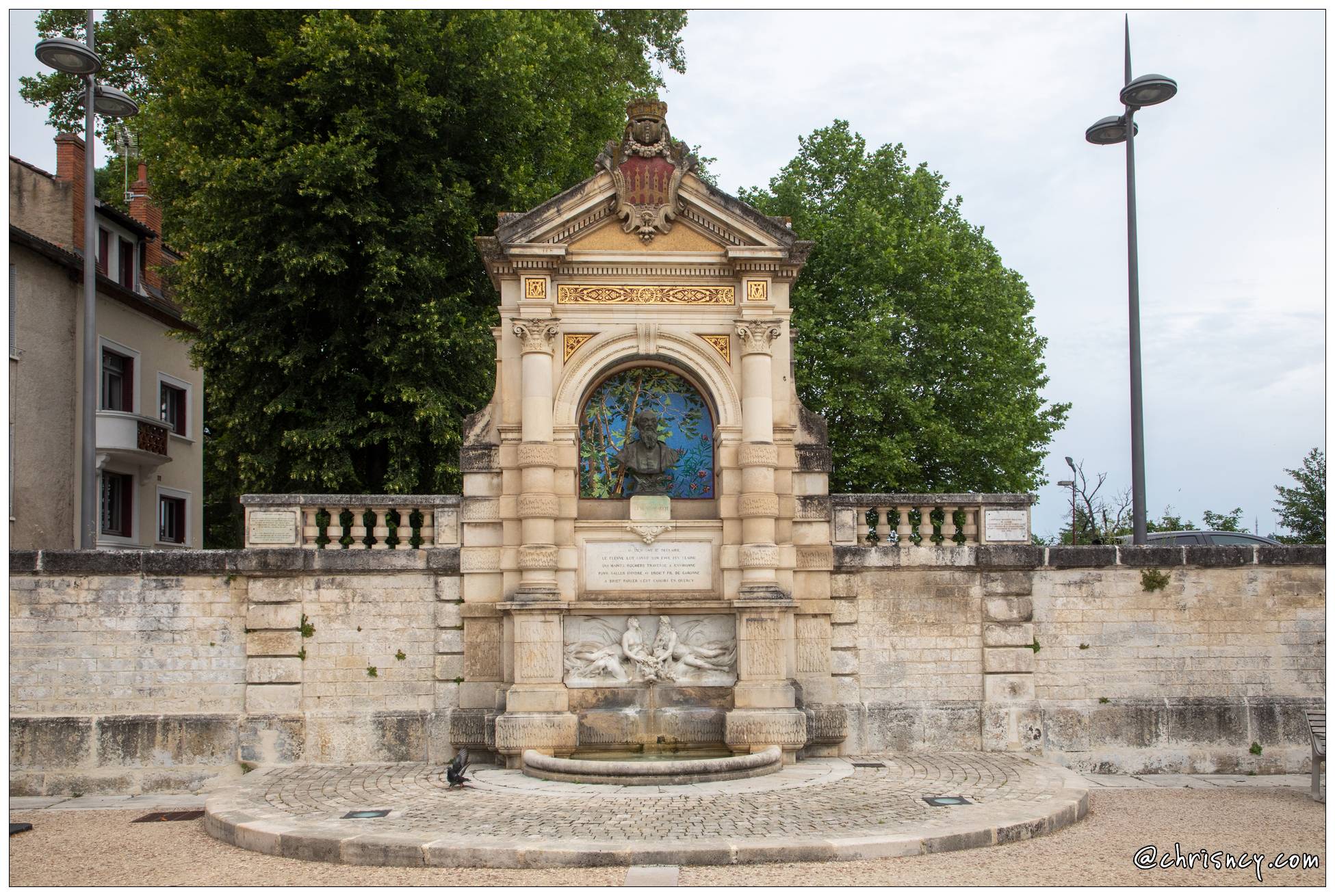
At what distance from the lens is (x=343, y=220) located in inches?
660

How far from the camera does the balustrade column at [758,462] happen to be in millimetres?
12258

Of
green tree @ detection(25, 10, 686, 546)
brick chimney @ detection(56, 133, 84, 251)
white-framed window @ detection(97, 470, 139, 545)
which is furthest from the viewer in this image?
white-framed window @ detection(97, 470, 139, 545)

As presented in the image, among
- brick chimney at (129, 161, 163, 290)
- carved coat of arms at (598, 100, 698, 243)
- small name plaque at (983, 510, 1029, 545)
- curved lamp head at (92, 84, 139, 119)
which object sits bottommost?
small name plaque at (983, 510, 1029, 545)

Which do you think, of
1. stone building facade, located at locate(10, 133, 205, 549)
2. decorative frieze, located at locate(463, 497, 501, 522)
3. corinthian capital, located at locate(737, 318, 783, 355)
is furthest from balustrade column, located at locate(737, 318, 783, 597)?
stone building facade, located at locate(10, 133, 205, 549)

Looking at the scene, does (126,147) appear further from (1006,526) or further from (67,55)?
(1006,526)

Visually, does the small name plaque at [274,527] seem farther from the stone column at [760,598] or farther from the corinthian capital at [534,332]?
the stone column at [760,598]

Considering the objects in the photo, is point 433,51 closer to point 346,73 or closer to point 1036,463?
point 346,73

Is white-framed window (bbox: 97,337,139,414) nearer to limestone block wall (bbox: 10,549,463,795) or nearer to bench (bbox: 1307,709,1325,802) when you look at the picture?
limestone block wall (bbox: 10,549,463,795)

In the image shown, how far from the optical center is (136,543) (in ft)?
79.9

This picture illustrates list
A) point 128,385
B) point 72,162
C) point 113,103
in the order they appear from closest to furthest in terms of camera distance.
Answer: point 113,103 < point 72,162 < point 128,385

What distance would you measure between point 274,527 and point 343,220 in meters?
6.05

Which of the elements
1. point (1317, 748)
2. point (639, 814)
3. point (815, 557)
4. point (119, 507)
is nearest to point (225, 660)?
point (639, 814)

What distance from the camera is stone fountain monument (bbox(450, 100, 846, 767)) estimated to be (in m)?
12.2

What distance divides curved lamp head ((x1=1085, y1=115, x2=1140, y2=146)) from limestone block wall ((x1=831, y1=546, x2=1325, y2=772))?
561 cm
